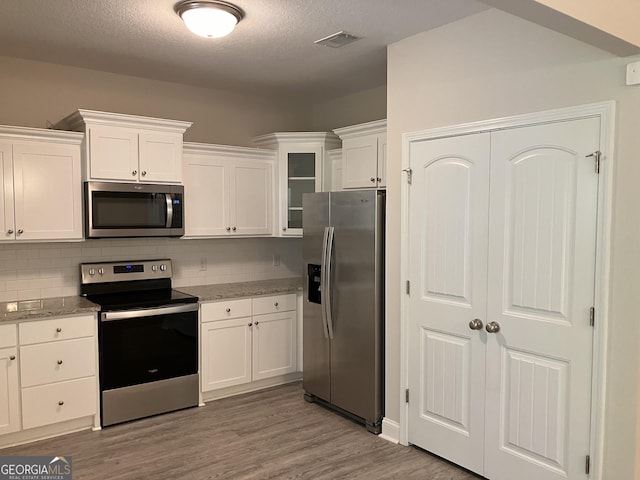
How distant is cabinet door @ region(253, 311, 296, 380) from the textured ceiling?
204 centimetres

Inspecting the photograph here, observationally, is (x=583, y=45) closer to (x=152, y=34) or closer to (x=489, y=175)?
(x=489, y=175)

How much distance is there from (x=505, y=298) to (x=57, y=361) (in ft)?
9.46

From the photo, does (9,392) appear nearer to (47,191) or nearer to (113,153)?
(47,191)

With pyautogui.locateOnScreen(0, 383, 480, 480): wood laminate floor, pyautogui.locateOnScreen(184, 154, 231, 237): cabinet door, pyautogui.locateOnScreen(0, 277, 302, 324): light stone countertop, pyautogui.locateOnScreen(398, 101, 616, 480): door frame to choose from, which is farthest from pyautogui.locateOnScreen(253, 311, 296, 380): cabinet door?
pyautogui.locateOnScreen(398, 101, 616, 480): door frame

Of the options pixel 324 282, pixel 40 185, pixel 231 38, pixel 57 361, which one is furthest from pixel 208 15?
pixel 57 361

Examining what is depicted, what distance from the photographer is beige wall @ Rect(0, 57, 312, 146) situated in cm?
382

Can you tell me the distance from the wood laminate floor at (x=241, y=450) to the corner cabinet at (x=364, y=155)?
1811mm

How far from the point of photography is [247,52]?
360 centimetres

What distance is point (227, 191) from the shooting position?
175 inches

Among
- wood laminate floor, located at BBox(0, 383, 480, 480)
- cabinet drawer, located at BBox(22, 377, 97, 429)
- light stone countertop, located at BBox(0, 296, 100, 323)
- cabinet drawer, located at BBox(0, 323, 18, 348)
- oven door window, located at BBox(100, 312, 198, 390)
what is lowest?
wood laminate floor, located at BBox(0, 383, 480, 480)

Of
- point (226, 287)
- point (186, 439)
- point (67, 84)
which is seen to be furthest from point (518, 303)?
point (67, 84)

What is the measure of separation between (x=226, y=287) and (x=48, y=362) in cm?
155

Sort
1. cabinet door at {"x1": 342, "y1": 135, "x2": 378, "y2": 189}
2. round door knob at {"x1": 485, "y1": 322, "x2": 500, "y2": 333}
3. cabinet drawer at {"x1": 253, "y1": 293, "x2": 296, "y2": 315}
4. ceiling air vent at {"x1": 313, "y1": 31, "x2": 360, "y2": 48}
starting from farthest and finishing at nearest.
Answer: cabinet drawer at {"x1": 253, "y1": 293, "x2": 296, "y2": 315}
cabinet door at {"x1": 342, "y1": 135, "x2": 378, "y2": 189}
ceiling air vent at {"x1": 313, "y1": 31, "x2": 360, "y2": 48}
round door knob at {"x1": 485, "y1": 322, "x2": 500, "y2": 333}

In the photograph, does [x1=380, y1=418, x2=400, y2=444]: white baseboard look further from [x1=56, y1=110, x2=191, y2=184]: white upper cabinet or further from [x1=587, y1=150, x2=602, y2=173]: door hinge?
[x1=56, y1=110, x2=191, y2=184]: white upper cabinet
